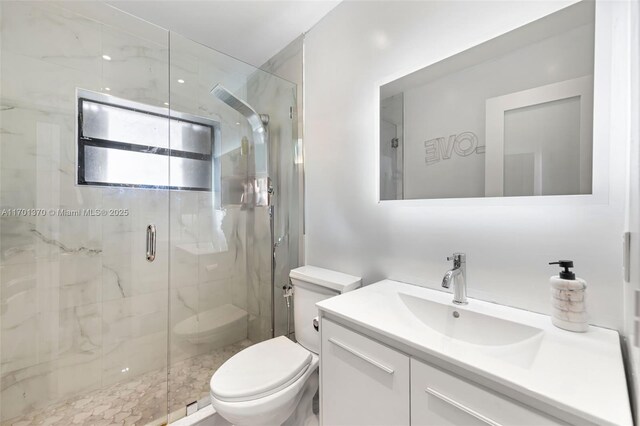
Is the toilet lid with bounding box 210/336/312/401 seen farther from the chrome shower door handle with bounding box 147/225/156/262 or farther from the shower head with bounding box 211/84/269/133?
the shower head with bounding box 211/84/269/133

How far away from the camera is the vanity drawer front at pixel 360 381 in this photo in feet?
2.53

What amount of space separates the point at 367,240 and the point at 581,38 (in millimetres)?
1066

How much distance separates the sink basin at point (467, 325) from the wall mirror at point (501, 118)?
1.47 feet

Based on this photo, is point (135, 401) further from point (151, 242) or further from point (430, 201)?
point (430, 201)

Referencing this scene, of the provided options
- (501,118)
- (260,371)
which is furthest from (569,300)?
(260,371)

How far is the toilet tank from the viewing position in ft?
4.44

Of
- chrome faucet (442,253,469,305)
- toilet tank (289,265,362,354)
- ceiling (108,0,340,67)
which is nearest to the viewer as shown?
chrome faucet (442,253,469,305)

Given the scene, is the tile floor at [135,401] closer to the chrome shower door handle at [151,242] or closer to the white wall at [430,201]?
the chrome shower door handle at [151,242]

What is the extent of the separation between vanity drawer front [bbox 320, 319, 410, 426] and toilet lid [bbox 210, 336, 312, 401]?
0.78 feet

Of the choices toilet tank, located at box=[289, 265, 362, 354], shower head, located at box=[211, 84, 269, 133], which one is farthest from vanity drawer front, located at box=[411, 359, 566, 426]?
shower head, located at box=[211, 84, 269, 133]

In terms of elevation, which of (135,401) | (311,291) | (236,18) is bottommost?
(135,401)

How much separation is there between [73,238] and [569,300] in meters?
2.40

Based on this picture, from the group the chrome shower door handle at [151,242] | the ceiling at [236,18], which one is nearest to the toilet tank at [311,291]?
the chrome shower door handle at [151,242]

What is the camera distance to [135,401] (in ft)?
5.27
